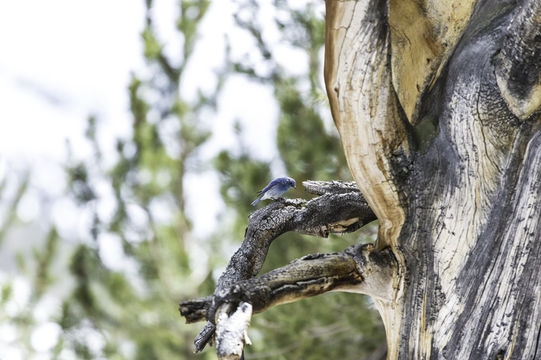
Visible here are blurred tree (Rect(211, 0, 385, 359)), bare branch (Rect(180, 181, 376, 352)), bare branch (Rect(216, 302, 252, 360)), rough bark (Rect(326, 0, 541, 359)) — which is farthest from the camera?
blurred tree (Rect(211, 0, 385, 359))

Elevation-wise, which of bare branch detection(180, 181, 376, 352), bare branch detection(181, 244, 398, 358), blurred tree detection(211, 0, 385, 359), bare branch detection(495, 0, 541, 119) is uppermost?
blurred tree detection(211, 0, 385, 359)

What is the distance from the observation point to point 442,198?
1353 mm

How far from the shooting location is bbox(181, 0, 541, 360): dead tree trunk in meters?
1.26

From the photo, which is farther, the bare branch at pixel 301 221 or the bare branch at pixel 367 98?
the bare branch at pixel 301 221

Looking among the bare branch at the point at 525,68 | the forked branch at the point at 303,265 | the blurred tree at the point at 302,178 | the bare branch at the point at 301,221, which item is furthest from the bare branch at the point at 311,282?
the blurred tree at the point at 302,178

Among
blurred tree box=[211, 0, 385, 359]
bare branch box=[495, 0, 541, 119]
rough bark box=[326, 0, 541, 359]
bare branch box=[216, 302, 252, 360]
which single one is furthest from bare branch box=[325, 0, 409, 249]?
blurred tree box=[211, 0, 385, 359]

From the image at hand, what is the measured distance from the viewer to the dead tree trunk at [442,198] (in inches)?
49.6

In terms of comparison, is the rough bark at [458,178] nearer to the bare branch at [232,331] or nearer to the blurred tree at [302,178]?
the bare branch at [232,331]

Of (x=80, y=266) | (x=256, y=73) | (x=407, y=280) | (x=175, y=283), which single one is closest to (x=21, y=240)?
(x=80, y=266)

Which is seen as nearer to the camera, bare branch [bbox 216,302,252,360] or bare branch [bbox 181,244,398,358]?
bare branch [bbox 216,302,252,360]

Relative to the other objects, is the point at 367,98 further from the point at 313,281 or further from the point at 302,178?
the point at 302,178

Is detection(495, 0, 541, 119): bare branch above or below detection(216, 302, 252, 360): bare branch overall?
above

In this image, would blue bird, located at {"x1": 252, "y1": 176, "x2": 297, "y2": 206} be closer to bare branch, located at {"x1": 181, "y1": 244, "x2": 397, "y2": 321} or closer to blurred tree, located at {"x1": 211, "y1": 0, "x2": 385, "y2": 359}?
bare branch, located at {"x1": 181, "y1": 244, "x2": 397, "y2": 321}

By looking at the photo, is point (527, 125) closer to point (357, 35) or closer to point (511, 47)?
point (511, 47)
